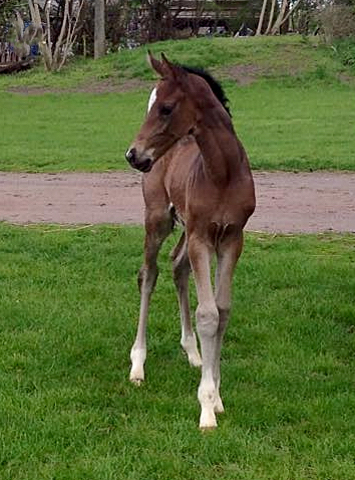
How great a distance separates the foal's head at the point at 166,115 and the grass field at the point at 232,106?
32.0 ft

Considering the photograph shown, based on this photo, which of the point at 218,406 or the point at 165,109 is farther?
the point at 218,406

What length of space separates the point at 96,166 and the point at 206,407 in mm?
10244

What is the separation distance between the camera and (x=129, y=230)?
10.4m

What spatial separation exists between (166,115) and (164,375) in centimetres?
192

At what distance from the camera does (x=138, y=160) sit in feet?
16.3

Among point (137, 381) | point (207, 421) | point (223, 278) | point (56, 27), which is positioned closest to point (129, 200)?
point (137, 381)

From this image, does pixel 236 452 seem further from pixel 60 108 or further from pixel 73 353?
pixel 60 108

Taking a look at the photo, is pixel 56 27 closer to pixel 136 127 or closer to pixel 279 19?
pixel 279 19

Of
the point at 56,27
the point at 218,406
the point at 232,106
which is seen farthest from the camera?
the point at 56,27

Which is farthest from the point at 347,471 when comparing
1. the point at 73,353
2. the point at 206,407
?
the point at 73,353

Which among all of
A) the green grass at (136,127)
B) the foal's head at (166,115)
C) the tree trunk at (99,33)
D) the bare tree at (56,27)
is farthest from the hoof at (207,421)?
the tree trunk at (99,33)

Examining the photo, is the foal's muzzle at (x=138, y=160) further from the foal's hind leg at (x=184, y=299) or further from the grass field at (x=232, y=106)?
the grass field at (x=232, y=106)

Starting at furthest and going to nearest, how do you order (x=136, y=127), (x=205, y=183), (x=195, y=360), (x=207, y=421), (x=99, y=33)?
1. (x=99, y=33)
2. (x=136, y=127)
3. (x=195, y=360)
4. (x=205, y=183)
5. (x=207, y=421)

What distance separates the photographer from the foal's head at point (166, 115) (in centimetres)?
501
